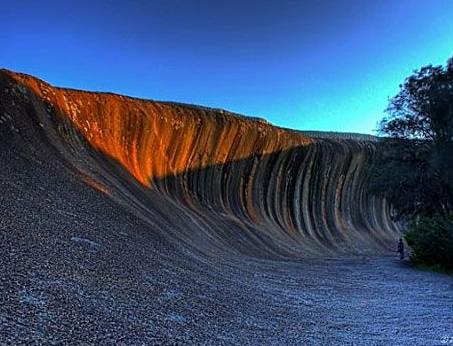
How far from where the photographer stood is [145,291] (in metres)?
7.84

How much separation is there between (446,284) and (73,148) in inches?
589

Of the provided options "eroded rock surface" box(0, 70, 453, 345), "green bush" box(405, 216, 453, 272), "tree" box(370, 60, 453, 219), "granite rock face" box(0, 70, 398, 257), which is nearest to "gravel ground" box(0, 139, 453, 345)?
"eroded rock surface" box(0, 70, 453, 345)

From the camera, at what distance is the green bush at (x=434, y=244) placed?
59.0 ft

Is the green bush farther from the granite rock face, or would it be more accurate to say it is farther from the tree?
the granite rock face

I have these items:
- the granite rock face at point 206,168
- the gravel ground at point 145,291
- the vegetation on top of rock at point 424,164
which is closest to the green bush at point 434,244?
the vegetation on top of rock at point 424,164

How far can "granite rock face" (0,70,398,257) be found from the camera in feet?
55.6

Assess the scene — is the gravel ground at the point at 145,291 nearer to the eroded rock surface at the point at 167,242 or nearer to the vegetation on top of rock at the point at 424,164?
the eroded rock surface at the point at 167,242

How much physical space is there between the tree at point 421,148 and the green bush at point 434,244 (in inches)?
91.5

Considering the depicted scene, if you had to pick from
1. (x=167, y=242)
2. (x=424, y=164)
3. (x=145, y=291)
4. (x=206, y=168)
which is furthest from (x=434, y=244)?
(x=145, y=291)

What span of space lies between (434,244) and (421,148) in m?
6.65

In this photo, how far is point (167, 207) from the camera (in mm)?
19734

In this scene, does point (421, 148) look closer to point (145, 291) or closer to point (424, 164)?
point (424, 164)

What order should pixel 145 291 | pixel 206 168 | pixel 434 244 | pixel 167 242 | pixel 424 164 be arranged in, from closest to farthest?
pixel 145 291, pixel 167 242, pixel 434 244, pixel 424 164, pixel 206 168

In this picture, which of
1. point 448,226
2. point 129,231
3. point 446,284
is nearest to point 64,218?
point 129,231
